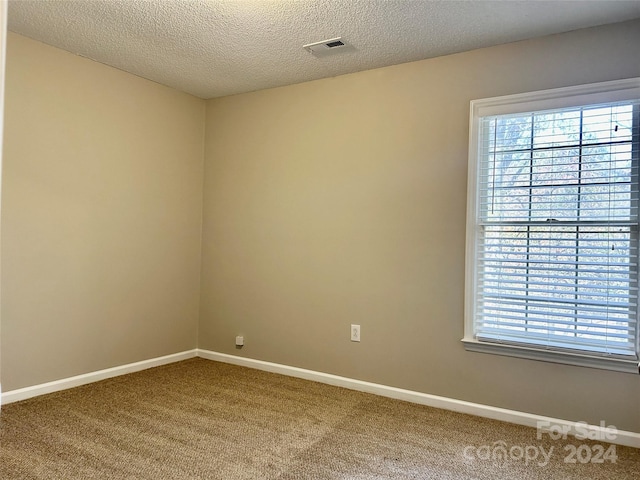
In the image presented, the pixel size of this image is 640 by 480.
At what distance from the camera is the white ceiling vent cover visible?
9.25 ft

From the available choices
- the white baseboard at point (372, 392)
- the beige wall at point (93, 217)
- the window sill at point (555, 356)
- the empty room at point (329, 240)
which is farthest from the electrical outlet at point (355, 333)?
the beige wall at point (93, 217)

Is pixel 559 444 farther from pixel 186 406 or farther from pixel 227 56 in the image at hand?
pixel 227 56

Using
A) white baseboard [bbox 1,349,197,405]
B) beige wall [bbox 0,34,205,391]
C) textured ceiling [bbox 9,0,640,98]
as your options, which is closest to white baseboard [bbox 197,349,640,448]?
white baseboard [bbox 1,349,197,405]

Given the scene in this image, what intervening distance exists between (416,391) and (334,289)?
923 millimetres

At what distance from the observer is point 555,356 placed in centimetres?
263

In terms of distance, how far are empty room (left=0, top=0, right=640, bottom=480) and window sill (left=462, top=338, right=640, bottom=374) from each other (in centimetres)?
Result: 1

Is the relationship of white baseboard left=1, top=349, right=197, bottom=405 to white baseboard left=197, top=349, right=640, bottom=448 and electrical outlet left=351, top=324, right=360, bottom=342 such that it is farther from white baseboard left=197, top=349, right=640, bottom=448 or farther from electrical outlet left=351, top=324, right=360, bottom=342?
electrical outlet left=351, top=324, right=360, bottom=342

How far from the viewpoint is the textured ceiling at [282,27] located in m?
2.41

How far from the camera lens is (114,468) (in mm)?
2090

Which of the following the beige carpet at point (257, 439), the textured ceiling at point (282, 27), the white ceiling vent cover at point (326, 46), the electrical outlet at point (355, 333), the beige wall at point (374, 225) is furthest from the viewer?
the electrical outlet at point (355, 333)

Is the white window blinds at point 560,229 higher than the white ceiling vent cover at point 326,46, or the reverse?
the white ceiling vent cover at point 326,46

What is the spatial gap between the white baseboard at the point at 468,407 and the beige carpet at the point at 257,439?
7cm

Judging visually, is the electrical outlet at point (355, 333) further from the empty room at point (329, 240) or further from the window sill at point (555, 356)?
the window sill at point (555, 356)

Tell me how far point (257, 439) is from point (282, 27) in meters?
2.34
